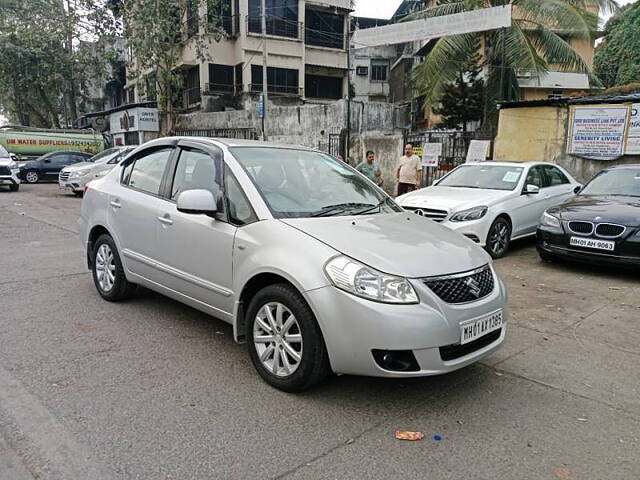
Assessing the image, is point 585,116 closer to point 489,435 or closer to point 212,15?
point 489,435

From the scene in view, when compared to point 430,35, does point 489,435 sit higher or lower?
lower

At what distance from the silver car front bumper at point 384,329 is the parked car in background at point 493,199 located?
15.4 ft

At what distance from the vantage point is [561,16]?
1454 cm

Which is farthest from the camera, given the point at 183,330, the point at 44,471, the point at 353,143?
the point at 353,143

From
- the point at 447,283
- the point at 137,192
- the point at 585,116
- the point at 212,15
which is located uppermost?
the point at 212,15

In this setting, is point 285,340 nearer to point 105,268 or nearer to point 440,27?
point 105,268

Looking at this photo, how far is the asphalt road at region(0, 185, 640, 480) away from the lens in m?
2.70

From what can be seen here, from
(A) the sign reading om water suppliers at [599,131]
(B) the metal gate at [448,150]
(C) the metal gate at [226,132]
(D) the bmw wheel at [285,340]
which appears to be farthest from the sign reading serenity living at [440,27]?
(D) the bmw wheel at [285,340]

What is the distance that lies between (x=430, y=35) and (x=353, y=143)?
414cm

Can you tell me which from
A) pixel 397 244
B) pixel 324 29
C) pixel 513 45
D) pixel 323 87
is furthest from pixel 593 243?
pixel 324 29

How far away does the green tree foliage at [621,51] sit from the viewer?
103 ft

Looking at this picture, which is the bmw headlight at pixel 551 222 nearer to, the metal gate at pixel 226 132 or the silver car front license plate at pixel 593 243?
the silver car front license plate at pixel 593 243

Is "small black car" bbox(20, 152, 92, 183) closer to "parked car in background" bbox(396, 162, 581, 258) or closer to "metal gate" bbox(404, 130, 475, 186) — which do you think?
"metal gate" bbox(404, 130, 475, 186)

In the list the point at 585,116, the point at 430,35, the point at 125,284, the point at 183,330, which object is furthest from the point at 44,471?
the point at 430,35
